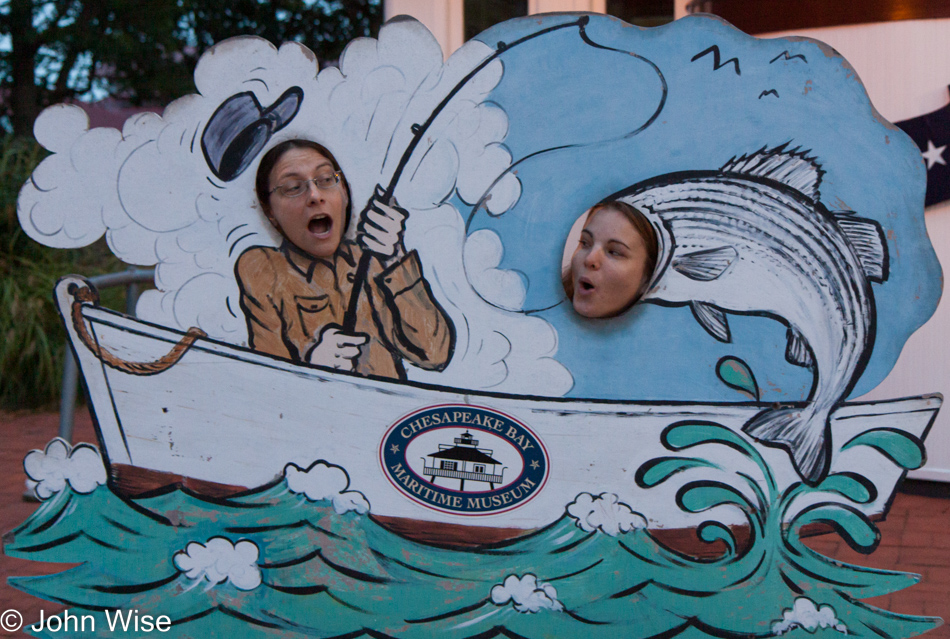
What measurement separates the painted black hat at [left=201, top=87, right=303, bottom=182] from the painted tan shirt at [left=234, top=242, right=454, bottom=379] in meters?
0.24

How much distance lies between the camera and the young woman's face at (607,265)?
2227mm

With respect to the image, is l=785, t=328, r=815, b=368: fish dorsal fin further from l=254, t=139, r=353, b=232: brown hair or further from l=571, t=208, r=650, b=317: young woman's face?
l=254, t=139, r=353, b=232: brown hair

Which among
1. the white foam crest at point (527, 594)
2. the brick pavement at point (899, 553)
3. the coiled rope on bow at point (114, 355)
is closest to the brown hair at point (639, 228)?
the white foam crest at point (527, 594)

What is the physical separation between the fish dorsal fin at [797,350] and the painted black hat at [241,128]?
1423 mm

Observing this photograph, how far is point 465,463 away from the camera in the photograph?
2322 mm

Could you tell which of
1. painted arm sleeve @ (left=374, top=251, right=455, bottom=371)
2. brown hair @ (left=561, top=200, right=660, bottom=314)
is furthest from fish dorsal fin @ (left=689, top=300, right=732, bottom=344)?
painted arm sleeve @ (left=374, top=251, right=455, bottom=371)

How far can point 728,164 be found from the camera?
222cm

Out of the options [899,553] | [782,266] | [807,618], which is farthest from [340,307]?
[899,553]

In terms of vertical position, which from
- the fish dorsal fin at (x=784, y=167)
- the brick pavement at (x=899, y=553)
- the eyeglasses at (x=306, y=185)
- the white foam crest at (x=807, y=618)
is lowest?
the brick pavement at (x=899, y=553)

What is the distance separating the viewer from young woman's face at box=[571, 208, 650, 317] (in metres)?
2.23

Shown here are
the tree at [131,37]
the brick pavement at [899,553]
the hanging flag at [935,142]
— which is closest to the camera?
the brick pavement at [899,553]

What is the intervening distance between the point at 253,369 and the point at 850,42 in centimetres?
323

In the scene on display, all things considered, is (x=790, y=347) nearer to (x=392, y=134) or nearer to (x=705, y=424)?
(x=705, y=424)

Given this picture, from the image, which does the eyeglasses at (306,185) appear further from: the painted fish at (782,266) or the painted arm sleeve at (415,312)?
the painted fish at (782,266)
